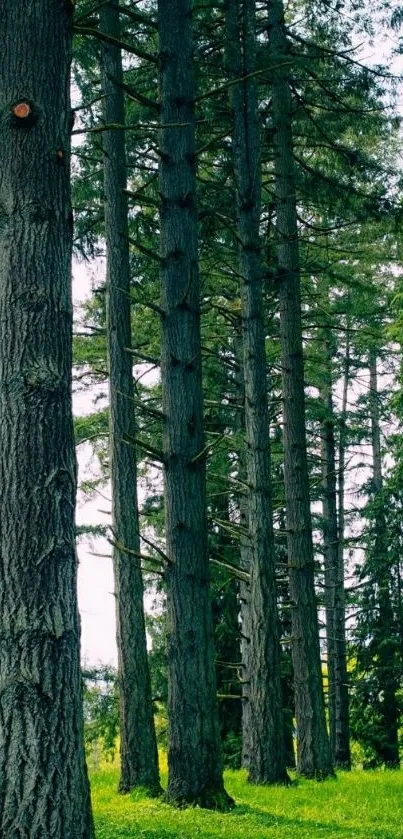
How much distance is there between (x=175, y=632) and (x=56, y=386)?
4559 millimetres

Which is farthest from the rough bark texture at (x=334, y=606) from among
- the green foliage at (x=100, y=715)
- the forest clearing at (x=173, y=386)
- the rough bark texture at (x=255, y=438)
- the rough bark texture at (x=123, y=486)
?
the rough bark texture at (x=123, y=486)

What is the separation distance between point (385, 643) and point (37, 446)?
22.7 m

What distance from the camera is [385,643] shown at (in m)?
26.6

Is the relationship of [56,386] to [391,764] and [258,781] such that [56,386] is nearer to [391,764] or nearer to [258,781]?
[258,781]

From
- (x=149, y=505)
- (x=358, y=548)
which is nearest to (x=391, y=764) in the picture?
(x=358, y=548)

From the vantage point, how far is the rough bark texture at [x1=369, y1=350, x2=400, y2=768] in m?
26.6

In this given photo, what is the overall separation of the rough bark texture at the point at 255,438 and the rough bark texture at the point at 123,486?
1.50 m

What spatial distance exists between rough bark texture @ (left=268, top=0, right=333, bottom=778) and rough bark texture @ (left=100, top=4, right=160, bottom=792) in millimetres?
3039

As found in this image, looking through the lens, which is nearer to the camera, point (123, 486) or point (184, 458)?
point (184, 458)

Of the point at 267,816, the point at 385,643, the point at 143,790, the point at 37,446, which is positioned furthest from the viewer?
the point at 385,643

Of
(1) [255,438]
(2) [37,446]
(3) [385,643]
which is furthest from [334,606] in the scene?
(2) [37,446]

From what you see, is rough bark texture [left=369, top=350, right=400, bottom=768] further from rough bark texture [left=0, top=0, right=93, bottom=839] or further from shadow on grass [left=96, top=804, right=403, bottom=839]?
rough bark texture [left=0, top=0, right=93, bottom=839]

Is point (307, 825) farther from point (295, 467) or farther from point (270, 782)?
point (295, 467)

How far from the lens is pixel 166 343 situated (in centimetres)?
983
